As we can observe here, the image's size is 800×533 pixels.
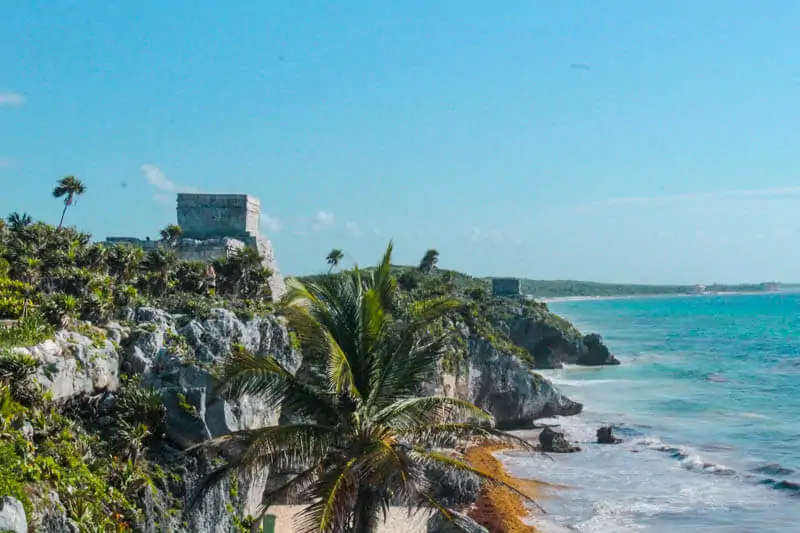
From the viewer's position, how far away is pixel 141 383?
63.6 feet

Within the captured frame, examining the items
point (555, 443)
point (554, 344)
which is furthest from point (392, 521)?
point (554, 344)

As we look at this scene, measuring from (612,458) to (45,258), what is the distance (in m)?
26.9

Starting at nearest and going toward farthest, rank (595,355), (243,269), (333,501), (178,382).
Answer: (333,501) < (178,382) < (243,269) < (595,355)

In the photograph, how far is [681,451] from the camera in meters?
37.9

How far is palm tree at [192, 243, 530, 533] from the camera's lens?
37.7 ft

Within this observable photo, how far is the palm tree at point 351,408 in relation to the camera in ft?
37.7

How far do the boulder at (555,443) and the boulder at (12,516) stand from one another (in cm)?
2940

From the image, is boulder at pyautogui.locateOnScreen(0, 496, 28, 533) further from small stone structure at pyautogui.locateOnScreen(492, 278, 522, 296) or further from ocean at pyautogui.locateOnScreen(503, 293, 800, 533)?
small stone structure at pyautogui.locateOnScreen(492, 278, 522, 296)

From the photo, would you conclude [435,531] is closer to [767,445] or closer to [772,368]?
[767,445]

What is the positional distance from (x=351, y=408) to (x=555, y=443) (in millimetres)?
27509

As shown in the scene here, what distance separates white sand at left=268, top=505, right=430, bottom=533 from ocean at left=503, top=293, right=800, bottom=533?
5.02 meters

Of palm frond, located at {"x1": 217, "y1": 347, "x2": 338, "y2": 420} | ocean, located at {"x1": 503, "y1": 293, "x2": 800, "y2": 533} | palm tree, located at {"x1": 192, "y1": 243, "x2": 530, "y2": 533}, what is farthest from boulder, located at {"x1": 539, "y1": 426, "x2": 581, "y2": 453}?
palm frond, located at {"x1": 217, "y1": 347, "x2": 338, "y2": 420}

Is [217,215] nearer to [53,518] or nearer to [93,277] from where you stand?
[93,277]

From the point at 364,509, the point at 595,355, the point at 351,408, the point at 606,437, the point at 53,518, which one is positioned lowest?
the point at 606,437
